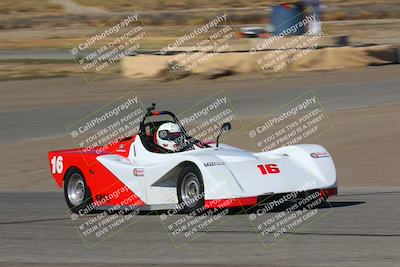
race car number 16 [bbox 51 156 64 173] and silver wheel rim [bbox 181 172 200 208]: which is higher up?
race car number 16 [bbox 51 156 64 173]

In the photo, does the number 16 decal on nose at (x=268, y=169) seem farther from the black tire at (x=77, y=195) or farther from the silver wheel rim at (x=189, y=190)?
the black tire at (x=77, y=195)

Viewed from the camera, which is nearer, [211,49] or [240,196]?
[240,196]

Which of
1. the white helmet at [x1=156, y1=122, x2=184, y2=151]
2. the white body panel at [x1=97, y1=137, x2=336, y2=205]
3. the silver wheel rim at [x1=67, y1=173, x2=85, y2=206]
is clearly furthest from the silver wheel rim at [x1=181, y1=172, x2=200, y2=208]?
the silver wheel rim at [x1=67, y1=173, x2=85, y2=206]

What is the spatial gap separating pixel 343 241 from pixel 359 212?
8.00ft

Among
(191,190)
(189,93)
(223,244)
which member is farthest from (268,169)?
(189,93)

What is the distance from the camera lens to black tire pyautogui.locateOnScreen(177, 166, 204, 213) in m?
12.3

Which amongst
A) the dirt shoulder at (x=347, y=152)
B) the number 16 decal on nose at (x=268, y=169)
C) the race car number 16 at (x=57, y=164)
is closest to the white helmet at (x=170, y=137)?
the number 16 decal on nose at (x=268, y=169)

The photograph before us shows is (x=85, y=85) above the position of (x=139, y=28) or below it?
below

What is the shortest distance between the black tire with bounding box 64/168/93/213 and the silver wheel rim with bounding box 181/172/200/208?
5.45ft

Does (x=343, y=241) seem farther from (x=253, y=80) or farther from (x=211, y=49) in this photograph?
(x=211, y=49)

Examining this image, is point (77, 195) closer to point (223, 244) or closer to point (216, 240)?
point (216, 240)

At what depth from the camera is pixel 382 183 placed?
1678 centimetres

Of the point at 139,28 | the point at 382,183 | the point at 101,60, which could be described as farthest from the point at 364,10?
the point at 382,183

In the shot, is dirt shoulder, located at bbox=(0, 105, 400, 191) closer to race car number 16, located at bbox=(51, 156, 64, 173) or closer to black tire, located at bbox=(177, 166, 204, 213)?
race car number 16, located at bbox=(51, 156, 64, 173)
